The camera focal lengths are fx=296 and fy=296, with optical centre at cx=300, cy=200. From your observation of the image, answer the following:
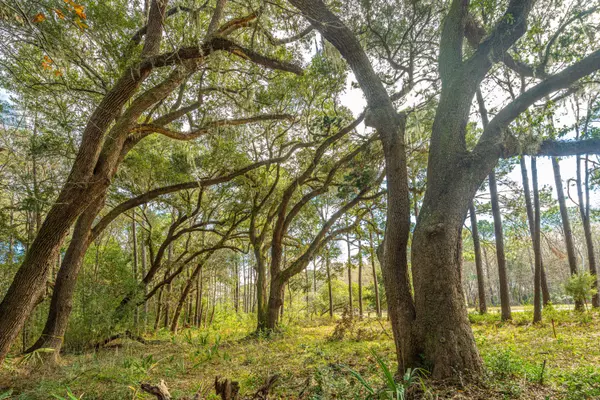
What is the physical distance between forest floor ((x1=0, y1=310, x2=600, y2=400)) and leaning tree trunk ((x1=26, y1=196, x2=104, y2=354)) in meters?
0.48

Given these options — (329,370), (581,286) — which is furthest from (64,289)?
(581,286)

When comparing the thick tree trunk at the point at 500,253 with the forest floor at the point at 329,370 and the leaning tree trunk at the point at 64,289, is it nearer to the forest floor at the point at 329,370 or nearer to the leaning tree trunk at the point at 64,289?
the forest floor at the point at 329,370

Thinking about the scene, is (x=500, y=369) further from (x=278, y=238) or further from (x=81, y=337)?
(x=81, y=337)

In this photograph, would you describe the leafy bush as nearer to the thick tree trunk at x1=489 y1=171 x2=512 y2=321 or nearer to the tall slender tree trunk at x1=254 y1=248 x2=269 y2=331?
the thick tree trunk at x1=489 y1=171 x2=512 y2=321

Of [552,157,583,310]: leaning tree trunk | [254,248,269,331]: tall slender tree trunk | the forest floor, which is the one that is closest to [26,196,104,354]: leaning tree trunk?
the forest floor

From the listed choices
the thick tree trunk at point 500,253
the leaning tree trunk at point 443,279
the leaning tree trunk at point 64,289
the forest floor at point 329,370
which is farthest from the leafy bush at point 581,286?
the leaning tree trunk at point 64,289

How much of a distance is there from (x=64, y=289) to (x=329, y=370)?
205 inches

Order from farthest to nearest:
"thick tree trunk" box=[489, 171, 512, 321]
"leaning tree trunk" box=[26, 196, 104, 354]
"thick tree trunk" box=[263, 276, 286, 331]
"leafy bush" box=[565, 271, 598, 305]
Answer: "thick tree trunk" box=[263, 276, 286, 331], "thick tree trunk" box=[489, 171, 512, 321], "leafy bush" box=[565, 271, 598, 305], "leaning tree trunk" box=[26, 196, 104, 354]

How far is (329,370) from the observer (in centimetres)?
304

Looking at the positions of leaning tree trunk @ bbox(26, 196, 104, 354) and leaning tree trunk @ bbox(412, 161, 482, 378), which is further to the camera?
leaning tree trunk @ bbox(26, 196, 104, 354)

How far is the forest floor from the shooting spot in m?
2.53

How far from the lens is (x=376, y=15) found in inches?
204

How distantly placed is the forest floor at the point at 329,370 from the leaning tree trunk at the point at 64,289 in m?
0.48

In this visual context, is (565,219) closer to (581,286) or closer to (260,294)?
(581,286)
